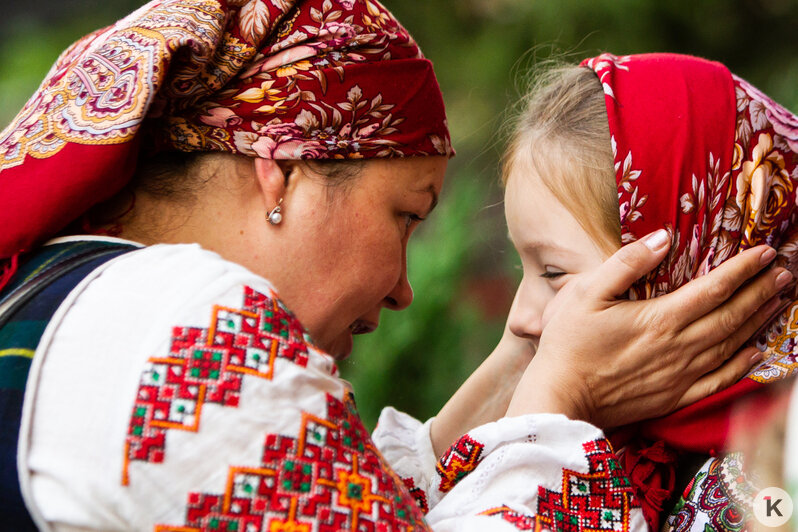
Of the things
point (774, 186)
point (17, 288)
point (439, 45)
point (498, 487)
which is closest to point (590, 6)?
point (439, 45)

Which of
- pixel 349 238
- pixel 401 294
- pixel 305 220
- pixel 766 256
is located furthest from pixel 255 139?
pixel 766 256

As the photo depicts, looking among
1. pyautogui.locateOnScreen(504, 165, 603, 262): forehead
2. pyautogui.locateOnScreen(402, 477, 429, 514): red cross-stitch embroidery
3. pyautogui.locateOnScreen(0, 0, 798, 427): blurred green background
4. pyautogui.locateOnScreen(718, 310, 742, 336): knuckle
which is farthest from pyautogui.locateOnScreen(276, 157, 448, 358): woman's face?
pyautogui.locateOnScreen(0, 0, 798, 427): blurred green background

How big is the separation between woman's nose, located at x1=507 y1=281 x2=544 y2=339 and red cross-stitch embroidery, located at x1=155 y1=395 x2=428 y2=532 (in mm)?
791

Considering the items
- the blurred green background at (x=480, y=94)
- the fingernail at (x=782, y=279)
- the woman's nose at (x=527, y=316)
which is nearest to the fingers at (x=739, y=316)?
the fingernail at (x=782, y=279)

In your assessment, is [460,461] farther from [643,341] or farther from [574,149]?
[574,149]

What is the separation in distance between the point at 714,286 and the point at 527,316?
0.47 meters

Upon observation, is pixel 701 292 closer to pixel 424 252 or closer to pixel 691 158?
pixel 691 158

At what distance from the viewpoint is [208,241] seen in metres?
1.80

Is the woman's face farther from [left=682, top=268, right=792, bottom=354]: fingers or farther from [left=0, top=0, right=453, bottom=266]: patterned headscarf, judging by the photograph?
[left=682, top=268, right=792, bottom=354]: fingers

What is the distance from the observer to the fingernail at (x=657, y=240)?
1.77 meters

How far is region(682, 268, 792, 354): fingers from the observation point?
1.77 m

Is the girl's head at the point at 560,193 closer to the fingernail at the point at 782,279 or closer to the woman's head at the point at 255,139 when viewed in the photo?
the woman's head at the point at 255,139

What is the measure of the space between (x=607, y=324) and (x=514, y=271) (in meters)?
2.35

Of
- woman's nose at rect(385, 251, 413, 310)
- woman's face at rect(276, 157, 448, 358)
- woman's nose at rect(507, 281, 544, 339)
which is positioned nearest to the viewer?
woman's face at rect(276, 157, 448, 358)
